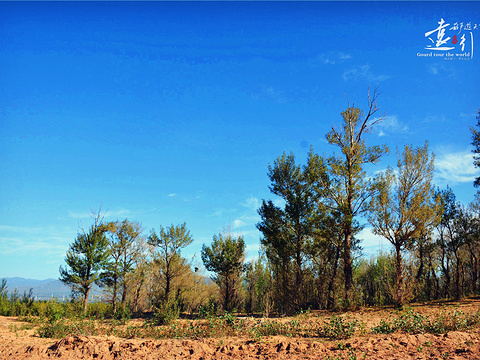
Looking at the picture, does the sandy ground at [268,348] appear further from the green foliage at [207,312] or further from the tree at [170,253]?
the tree at [170,253]

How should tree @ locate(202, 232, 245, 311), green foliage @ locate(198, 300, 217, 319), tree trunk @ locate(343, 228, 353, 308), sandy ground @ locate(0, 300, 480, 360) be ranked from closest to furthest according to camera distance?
sandy ground @ locate(0, 300, 480, 360) < green foliage @ locate(198, 300, 217, 319) < tree trunk @ locate(343, 228, 353, 308) < tree @ locate(202, 232, 245, 311)

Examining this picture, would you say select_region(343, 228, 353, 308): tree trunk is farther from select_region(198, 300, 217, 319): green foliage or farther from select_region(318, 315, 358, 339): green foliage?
select_region(318, 315, 358, 339): green foliage

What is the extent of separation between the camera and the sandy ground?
6555 mm

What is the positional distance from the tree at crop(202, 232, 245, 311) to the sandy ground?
15.8 meters

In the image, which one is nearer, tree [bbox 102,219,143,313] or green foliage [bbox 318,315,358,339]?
green foliage [bbox 318,315,358,339]

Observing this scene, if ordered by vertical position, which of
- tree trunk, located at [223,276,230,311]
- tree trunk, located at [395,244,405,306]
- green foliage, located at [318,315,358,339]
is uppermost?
tree trunk, located at [395,244,405,306]

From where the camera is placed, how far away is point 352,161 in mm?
17812

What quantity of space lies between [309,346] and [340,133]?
14089 mm

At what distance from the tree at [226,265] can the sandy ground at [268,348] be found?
51.8 ft

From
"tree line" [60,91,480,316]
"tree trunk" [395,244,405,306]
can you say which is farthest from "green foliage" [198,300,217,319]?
"tree trunk" [395,244,405,306]

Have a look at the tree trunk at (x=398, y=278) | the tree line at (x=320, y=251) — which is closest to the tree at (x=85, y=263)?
the tree line at (x=320, y=251)

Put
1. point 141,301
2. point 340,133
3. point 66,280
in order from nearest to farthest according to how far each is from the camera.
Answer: point 340,133
point 66,280
point 141,301

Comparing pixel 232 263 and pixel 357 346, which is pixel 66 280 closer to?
pixel 232 263

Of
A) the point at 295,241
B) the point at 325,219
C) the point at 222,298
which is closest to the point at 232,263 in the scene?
the point at 222,298
